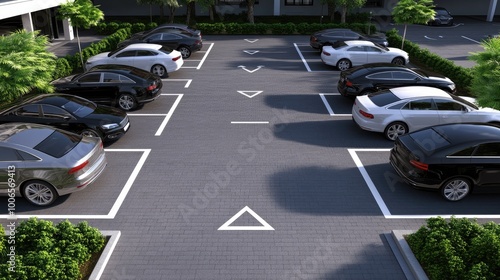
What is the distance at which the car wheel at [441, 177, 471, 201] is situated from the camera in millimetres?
9141

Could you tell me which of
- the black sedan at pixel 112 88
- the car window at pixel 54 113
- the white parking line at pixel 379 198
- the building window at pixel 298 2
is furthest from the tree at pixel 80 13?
the building window at pixel 298 2

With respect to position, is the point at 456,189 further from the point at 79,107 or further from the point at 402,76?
the point at 79,107

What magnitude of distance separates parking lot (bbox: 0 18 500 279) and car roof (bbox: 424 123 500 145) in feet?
4.48

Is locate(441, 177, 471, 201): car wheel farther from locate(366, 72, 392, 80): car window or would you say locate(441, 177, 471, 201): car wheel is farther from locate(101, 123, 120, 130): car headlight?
locate(101, 123, 120, 130): car headlight

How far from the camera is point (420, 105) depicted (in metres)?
12.1

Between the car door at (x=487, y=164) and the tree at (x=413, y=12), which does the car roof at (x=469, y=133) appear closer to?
the car door at (x=487, y=164)

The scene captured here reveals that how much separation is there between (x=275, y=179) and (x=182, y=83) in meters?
9.34

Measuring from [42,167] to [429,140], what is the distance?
8.60 m

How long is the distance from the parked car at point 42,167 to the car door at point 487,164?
335 inches

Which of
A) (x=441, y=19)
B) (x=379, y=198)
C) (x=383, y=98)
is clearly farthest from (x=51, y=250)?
(x=441, y=19)

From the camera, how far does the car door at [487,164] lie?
29.8 ft

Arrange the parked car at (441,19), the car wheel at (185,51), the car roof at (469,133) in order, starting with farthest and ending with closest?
the parked car at (441,19)
the car wheel at (185,51)
the car roof at (469,133)

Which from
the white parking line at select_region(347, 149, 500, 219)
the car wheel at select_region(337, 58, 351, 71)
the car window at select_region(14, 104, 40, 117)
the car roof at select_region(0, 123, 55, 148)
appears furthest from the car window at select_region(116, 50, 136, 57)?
the white parking line at select_region(347, 149, 500, 219)

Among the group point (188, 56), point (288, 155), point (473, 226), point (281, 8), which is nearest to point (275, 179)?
point (288, 155)
